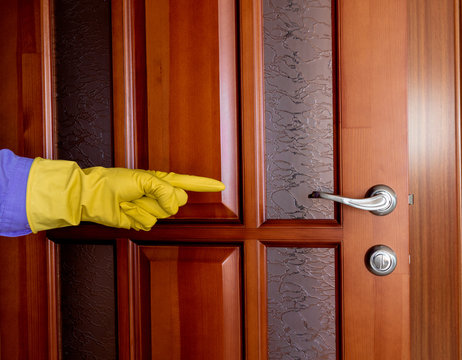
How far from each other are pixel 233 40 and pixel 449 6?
65 cm

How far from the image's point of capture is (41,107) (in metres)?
0.85

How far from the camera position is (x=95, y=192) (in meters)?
0.70

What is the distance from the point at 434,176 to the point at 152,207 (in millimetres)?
774

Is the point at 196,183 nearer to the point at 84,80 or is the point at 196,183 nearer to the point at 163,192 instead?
the point at 163,192

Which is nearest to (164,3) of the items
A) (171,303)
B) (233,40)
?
(233,40)

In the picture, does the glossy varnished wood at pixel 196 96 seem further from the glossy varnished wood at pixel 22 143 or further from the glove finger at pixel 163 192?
the glossy varnished wood at pixel 22 143

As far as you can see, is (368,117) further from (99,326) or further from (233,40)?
(99,326)

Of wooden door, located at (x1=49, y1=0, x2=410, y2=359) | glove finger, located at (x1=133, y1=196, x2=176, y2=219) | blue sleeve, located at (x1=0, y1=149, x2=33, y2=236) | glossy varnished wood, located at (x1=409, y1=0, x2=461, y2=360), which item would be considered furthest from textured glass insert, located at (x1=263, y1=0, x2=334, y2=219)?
blue sleeve, located at (x1=0, y1=149, x2=33, y2=236)

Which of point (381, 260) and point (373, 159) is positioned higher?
point (373, 159)

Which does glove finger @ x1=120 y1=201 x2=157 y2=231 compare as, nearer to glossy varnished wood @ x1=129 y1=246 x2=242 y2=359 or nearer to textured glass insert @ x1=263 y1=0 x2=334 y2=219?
glossy varnished wood @ x1=129 y1=246 x2=242 y2=359

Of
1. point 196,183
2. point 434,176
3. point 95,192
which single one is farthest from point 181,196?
point 434,176

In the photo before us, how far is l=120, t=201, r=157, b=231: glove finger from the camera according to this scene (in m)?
0.72

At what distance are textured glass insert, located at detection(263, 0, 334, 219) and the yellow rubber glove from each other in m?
0.16

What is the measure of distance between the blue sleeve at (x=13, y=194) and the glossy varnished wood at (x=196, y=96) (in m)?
0.26
